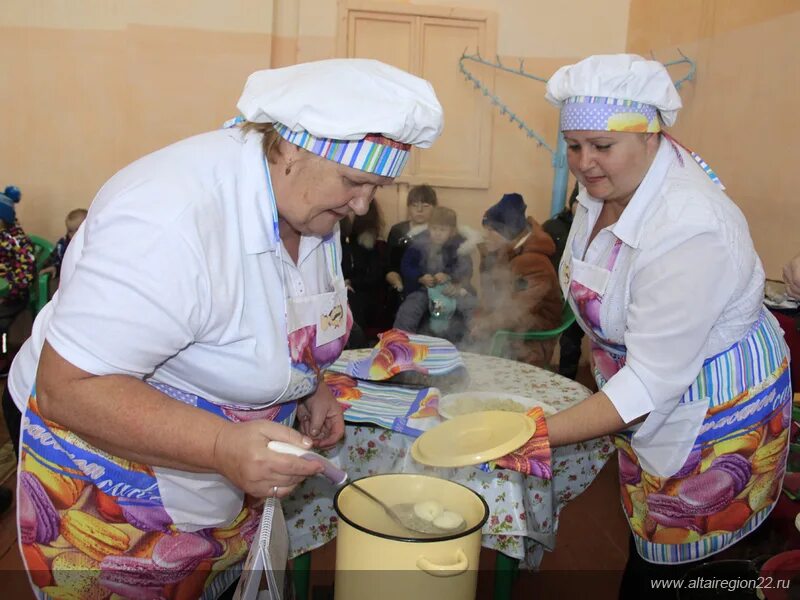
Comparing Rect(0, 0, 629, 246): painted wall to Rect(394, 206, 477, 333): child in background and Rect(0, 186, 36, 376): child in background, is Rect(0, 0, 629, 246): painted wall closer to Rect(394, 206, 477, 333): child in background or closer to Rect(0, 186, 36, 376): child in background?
Rect(0, 186, 36, 376): child in background

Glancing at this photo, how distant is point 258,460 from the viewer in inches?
41.3

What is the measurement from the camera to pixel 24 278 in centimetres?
514

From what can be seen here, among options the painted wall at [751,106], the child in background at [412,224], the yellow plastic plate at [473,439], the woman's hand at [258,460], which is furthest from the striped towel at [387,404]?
the child in background at [412,224]

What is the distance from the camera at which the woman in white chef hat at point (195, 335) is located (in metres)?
1.07

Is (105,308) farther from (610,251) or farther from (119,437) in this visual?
(610,251)

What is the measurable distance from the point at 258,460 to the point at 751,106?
4450mm

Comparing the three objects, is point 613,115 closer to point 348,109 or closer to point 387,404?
point 348,109

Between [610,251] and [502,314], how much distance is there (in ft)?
9.05

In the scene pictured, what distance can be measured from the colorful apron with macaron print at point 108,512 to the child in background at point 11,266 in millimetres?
4251

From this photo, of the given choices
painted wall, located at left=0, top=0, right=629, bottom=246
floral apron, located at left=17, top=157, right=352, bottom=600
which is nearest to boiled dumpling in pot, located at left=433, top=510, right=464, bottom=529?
floral apron, located at left=17, top=157, right=352, bottom=600

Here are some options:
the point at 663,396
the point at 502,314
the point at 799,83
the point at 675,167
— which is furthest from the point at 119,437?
the point at 799,83

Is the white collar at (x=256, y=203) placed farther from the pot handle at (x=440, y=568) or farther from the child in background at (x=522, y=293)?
the child in background at (x=522, y=293)

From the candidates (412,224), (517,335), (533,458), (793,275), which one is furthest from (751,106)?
(533,458)

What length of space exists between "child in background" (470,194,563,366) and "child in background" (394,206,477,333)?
0.16 metres
